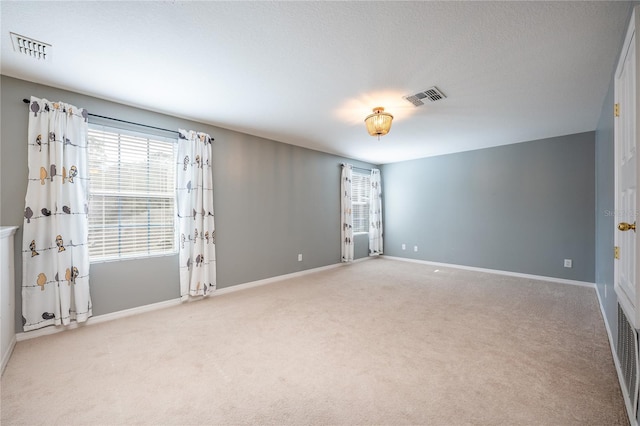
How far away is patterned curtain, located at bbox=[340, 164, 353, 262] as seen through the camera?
5.57 metres

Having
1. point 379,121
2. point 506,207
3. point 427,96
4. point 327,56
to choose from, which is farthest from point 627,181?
point 506,207

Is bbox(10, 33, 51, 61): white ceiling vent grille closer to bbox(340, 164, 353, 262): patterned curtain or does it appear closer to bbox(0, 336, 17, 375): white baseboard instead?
bbox(0, 336, 17, 375): white baseboard

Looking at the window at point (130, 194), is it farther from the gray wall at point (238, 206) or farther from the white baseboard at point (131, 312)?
the white baseboard at point (131, 312)

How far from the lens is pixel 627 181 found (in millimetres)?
1553

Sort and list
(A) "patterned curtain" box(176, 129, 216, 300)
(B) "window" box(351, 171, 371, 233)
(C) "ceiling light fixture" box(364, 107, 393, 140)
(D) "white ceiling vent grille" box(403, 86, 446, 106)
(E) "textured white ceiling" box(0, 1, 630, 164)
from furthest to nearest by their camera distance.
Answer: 1. (B) "window" box(351, 171, 371, 233)
2. (A) "patterned curtain" box(176, 129, 216, 300)
3. (C) "ceiling light fixture" box(364, 107, 393, 140)
4. (D) "white ceiling vent grille" box(403, 86, 446, 106)
5. (E) "textured white ceiling" box(0, 1, 630, 164)

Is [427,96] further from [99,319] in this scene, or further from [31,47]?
[99,319]

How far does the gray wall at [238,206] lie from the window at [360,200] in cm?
31

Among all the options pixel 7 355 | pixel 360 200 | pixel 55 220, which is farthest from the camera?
pixel 360 200

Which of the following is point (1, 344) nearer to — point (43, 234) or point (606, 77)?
point (43, 234)

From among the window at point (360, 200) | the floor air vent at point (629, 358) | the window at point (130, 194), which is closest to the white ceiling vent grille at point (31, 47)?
the window at point (130, 194)

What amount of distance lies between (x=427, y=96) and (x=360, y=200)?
367 centimetres

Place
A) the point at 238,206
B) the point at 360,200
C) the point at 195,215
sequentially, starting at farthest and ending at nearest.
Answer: the point at 360,200 < the point at 238,206 < the point at 195,215

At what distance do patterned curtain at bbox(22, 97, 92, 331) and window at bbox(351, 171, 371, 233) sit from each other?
182 inches

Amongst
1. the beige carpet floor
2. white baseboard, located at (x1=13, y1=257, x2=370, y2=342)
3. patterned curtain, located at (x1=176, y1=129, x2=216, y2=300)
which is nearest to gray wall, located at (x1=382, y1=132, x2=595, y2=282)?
the beige carpet floor
